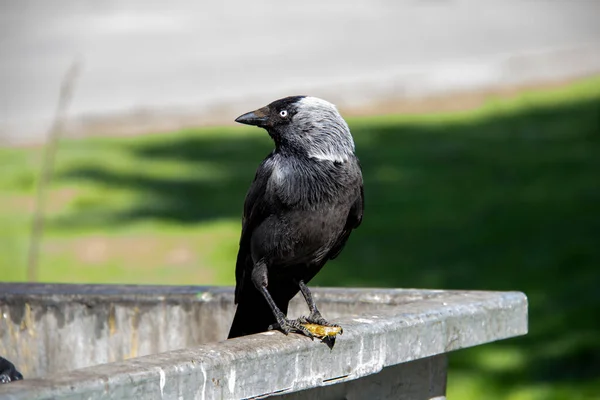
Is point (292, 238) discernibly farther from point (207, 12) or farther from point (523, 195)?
point (207, 12)

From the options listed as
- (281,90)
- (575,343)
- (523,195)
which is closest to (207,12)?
(281,90)

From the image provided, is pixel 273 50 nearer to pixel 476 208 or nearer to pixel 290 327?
pixel 476 208

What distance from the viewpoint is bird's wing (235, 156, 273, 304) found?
404 centimetres

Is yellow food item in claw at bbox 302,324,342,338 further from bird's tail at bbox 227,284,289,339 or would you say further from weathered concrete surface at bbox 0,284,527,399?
bird's tail at bbox 227,284,289,339

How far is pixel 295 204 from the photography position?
3922 mm

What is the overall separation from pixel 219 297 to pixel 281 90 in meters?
10.8

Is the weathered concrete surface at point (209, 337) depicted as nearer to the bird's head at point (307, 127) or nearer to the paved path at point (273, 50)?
the bird's head at point (307, 127)

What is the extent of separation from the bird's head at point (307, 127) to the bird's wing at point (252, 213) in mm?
128

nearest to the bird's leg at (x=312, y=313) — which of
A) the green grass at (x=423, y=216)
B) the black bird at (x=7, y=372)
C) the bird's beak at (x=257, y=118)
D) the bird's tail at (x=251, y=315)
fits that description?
the bird's tail at (x=251, y=315)

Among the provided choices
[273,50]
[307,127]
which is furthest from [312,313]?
[273,50]

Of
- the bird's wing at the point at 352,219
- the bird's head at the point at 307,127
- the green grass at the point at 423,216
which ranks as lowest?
the green grass at the point at 423,216

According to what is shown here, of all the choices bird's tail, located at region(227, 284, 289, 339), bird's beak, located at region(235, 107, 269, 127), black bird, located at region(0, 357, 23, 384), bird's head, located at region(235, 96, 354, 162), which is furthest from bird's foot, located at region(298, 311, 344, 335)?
black bird, located at region(0, 357, 23, 384)

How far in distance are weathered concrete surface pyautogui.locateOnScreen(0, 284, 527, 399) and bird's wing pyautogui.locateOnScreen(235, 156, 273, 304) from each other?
143 mm

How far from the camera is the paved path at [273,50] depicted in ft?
49.3
